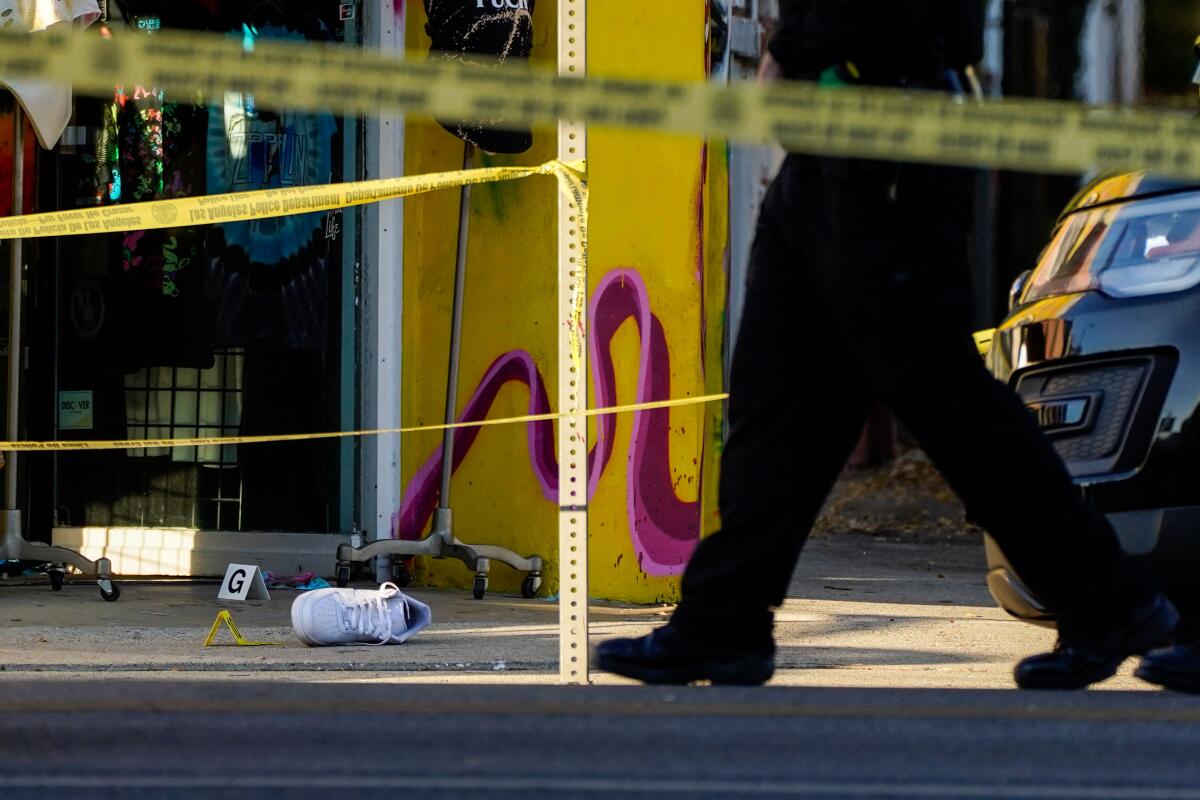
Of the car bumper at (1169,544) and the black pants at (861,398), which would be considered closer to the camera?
the black pants at (861,398)

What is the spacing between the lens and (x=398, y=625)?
517 cm

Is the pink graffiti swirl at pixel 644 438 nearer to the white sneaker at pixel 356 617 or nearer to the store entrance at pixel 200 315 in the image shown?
the store entrance at pixel 200 315

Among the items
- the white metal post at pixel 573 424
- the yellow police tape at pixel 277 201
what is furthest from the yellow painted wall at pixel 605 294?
the white metal post at pixel 573 424

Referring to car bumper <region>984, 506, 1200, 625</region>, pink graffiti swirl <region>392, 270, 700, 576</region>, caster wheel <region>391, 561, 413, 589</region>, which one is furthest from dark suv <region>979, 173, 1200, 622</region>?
caster wheel <region>391, 561, 413, 589</region>

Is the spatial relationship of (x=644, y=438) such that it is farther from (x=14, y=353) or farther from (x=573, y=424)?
(x=573, y=424)

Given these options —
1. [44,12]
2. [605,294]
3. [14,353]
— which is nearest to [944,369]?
[605,294]

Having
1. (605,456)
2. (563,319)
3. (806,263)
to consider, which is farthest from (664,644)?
(605,456)

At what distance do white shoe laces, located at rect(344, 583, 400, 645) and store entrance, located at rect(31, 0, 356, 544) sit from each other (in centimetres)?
190

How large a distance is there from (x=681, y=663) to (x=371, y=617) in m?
2.30

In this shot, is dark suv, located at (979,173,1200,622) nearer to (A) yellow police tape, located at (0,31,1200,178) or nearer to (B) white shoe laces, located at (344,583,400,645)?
(A) yellow police tape, located at (0,31,1200,178)

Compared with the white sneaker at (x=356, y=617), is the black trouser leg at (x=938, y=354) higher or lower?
higher

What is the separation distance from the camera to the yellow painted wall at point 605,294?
6418 millimetres

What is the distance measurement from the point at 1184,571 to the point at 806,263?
114 cm

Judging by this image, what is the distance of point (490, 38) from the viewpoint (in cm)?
661
